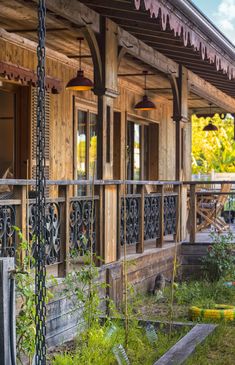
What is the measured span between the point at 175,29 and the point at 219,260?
382cm

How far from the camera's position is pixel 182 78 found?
445 inches

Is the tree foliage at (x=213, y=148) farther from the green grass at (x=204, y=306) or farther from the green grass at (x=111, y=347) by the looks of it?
the green grass at (x=111, y=347)

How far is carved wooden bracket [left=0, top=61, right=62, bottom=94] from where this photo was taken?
8.97 metres

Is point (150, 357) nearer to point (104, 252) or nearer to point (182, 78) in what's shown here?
point (104, 252)

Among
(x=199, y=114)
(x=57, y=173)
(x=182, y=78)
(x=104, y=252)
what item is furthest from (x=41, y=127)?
(x=199, y=114)

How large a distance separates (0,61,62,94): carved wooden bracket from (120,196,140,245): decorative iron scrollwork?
215 cm

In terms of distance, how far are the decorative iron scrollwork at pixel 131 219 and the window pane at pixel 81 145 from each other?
116 inches

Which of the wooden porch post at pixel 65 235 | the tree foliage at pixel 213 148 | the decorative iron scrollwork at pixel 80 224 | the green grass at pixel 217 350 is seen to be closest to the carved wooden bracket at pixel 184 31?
the wooden porch post at pixel 65 235

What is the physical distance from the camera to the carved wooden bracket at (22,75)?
8969 millimetres

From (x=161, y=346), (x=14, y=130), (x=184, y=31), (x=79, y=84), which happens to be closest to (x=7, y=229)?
(x=161, y=346)

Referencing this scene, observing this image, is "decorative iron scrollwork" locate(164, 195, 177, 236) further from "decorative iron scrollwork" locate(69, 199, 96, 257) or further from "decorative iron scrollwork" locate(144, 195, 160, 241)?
"decorative iron scrollwork" locate(69, 199, 96, 257)

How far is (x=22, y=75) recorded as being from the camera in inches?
369

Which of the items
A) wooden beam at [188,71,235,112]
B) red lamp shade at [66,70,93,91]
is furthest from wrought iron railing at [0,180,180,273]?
wooden beam at [188,71,235,112]

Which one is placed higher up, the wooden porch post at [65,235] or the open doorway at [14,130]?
the open doorway at [14,130]
